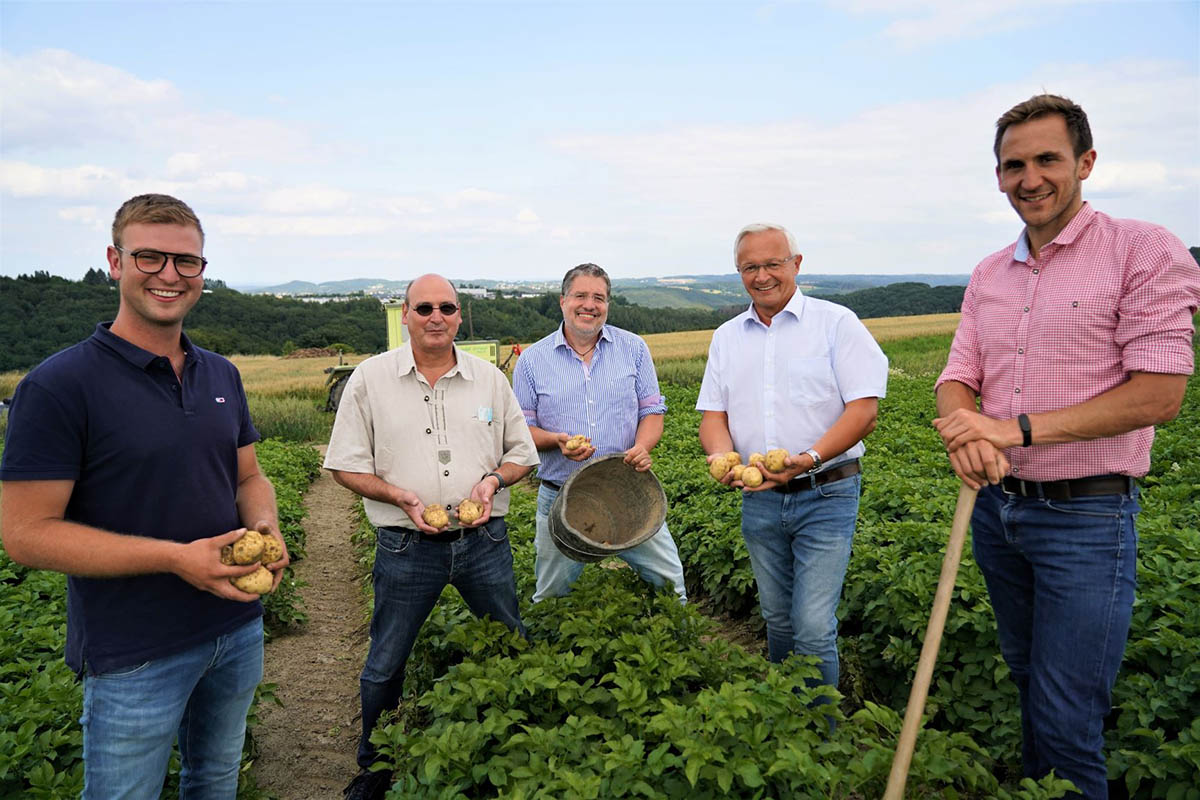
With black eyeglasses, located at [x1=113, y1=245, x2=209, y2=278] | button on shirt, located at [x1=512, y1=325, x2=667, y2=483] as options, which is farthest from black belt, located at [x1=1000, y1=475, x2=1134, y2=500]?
black eyeglasses, located at [x1=113, y1=245, x2=209, y2=278]

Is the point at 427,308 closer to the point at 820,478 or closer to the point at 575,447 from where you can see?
the point at 575,447

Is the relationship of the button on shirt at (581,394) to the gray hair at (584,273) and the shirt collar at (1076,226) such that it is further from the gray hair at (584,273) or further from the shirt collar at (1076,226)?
the shirt collar at (1076,226)

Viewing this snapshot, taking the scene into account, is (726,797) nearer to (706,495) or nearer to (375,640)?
(375,640)

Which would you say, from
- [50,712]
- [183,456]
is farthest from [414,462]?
[50,712]

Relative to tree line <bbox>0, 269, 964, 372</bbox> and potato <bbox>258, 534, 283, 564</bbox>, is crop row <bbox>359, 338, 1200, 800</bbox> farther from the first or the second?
tree line <bbox>0, 269, 964, 372</bbox>

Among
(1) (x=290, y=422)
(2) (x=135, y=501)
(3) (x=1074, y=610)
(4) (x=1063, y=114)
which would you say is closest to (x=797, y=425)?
(3) (x=1074, y=610)

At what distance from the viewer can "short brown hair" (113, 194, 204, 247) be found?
225 cm

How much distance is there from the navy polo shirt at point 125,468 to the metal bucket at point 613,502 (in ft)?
5.62

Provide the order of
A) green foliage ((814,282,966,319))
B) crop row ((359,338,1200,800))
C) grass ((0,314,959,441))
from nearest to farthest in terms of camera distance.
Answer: crop row ((359,338,1200,800))
grass ((0,314,959,441))
green foliage ((814,282,966,319))

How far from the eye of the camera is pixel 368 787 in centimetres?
327

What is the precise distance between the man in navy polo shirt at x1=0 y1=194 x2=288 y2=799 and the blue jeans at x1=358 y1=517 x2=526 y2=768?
2.98 feet

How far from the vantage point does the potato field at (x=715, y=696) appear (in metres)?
2.31

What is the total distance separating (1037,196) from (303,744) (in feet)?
14.6

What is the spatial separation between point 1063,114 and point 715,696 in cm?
222
